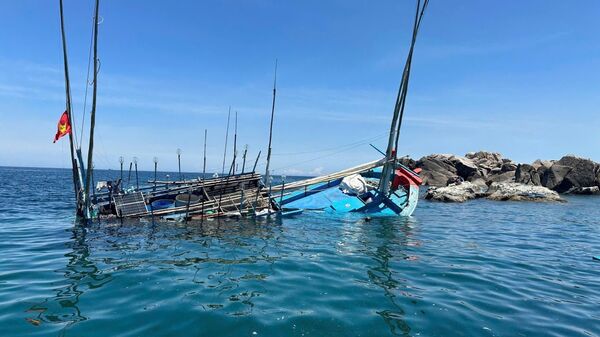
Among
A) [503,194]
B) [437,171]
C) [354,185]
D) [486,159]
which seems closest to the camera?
[354,185]

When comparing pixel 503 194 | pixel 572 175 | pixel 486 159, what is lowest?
pixel 503 194

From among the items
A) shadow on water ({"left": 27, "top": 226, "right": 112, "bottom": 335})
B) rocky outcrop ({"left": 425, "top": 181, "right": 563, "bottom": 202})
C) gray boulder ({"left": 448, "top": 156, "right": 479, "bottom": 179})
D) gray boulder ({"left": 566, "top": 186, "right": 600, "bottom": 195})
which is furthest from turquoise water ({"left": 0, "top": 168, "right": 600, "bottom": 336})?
gray boulder ({"left": 448, "top": 156, "right": 479, "bottom": 179})

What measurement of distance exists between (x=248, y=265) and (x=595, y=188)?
63.0 metres

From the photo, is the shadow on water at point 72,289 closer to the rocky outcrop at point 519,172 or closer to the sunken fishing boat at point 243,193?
the sunken fishing boat at point 243,193

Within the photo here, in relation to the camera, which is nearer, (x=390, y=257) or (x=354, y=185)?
(x=390, y=257)

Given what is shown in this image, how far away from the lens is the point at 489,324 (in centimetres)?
798

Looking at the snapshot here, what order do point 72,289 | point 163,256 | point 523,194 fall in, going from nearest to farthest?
point 72,289 < point 163,256 < point 523,194

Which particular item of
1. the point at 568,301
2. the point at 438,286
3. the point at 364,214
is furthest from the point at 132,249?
the point at 364,214

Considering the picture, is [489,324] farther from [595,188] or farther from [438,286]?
[595,188]

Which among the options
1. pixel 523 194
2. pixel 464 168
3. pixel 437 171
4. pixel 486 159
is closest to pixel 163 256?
pixel 523 194

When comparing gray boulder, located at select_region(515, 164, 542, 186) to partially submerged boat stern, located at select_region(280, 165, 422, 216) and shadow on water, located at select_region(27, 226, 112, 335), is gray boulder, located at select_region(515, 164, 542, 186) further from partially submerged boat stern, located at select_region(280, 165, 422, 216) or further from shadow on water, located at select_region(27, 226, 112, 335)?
shadow on water, located at select_region(27, 226, 112, 335)

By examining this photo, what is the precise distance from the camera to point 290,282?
10633 mm

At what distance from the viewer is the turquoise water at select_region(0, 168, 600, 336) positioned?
7766mm

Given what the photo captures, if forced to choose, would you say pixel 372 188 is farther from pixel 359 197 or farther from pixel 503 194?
pixel 503 194
